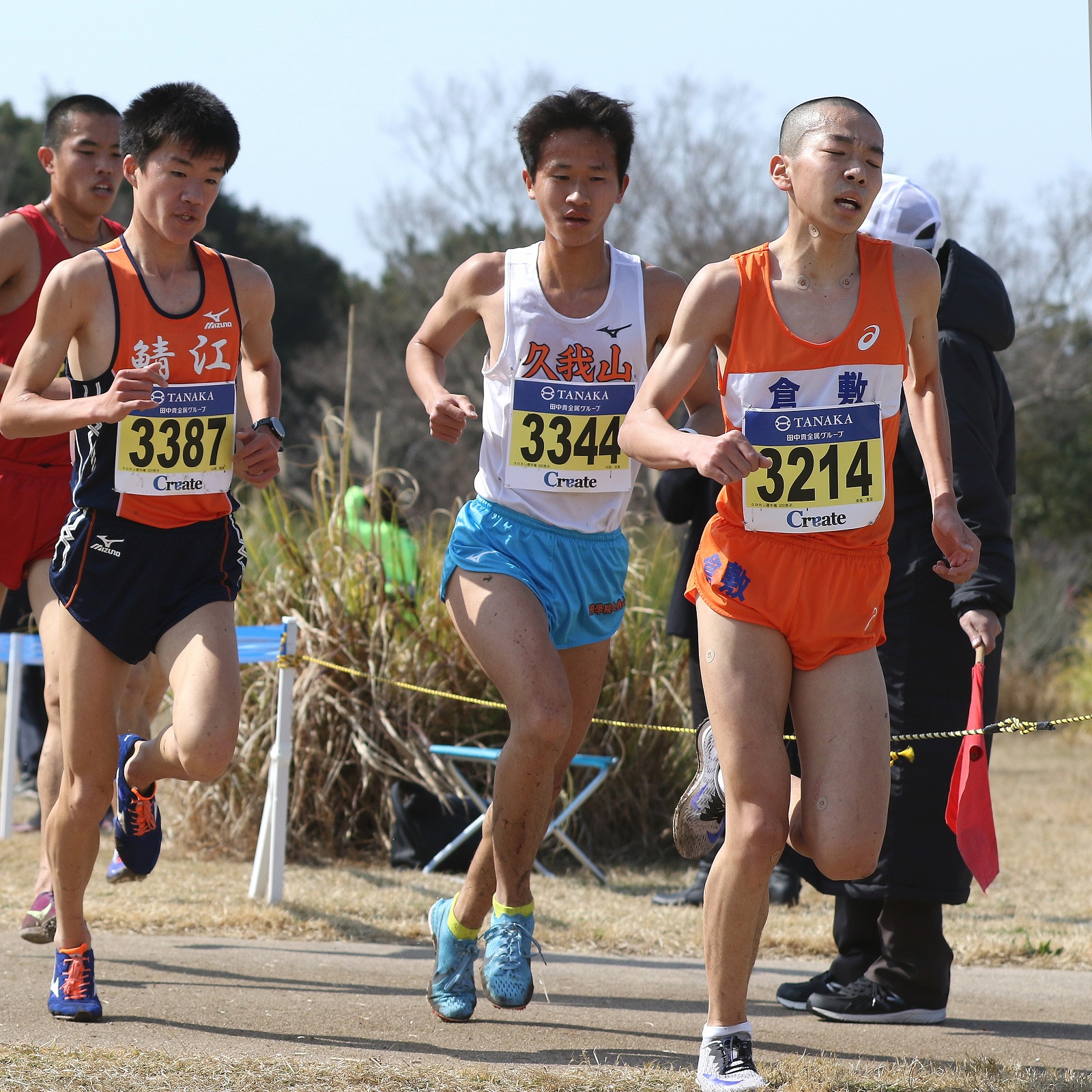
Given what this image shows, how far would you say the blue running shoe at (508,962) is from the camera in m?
3.58

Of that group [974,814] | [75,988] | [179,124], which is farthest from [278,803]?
[974,814]

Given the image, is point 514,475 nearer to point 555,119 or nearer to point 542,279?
point 542,279

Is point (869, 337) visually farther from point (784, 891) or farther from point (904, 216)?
point (784, 891)

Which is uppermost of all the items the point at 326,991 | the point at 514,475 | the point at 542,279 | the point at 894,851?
the point at 542,279

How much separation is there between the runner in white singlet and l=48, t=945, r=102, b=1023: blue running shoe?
88 cm

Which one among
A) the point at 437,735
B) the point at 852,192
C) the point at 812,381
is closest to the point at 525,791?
the point at 812,381

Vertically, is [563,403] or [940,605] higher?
[563,403]

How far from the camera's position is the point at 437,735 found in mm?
7047

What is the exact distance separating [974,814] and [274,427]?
209cm

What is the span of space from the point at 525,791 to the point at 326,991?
3.43 feet

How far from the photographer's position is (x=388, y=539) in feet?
23.7

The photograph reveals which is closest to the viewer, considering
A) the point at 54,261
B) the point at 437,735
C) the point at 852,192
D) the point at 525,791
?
the point at 852,192

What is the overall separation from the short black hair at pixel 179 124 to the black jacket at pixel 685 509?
2624mm

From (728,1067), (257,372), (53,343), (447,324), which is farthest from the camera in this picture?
(257,372)
